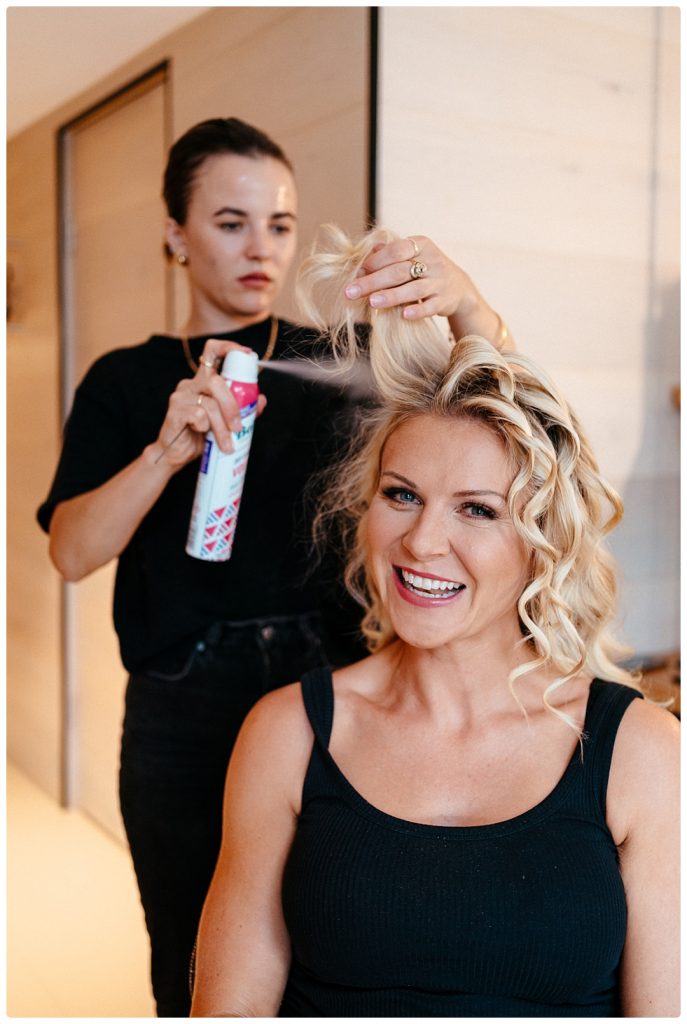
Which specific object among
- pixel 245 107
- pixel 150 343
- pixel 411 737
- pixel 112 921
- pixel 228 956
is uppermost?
pixel 245 107

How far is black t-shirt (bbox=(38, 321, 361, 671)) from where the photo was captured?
1.43 m

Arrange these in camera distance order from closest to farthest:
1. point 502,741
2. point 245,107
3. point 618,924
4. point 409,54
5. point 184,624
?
point 618,924 < point 502,741 < point 184,624 < point 409,54 < point 245,107

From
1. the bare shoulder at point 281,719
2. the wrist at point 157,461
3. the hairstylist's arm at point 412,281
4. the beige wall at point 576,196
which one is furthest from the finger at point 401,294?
the beige wall at point 576,196

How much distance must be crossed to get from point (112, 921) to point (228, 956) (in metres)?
1.48

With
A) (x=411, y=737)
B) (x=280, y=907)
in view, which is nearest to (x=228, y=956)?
(x=280, y=907)

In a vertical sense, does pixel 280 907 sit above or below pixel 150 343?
below

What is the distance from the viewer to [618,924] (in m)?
0.98

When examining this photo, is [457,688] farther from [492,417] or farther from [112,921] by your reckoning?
[112,921]

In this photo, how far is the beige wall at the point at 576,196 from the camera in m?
1.69

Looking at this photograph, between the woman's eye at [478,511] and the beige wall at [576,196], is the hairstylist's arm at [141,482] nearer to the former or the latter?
the woman's eye at [478,511]

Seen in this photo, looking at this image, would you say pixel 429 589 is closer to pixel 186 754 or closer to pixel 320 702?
pixel 320 702

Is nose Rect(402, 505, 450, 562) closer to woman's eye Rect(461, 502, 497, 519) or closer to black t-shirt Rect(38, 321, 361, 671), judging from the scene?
woman's eye Rect(461, 502, 497, 519)

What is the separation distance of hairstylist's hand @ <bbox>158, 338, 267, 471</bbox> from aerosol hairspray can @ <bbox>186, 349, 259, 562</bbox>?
12 mm

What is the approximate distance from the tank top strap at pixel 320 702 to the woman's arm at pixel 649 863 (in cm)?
31
